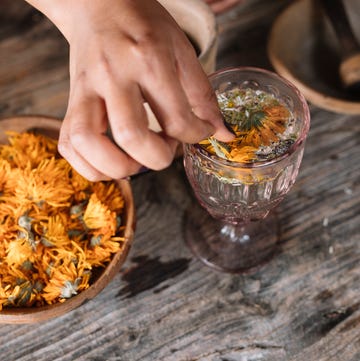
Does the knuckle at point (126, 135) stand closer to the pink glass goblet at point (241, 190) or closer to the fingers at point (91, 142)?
the fingers at point (91, 142)

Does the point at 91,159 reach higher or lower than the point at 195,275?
higher

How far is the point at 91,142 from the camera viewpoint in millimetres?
425

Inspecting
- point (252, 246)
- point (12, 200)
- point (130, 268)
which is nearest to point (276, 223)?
point (252, 246)

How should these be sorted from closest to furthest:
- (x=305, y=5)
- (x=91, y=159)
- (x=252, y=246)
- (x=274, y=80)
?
(x=91, y=159) → (x=274, y=80) → (x=252, y=246) → (x=305, y=5)

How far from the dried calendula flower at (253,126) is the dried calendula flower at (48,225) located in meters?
0.16

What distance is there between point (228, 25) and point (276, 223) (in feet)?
1.25

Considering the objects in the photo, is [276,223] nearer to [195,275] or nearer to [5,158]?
[195,275]

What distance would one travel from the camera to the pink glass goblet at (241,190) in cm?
53

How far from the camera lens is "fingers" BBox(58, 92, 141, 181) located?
0.42 meters

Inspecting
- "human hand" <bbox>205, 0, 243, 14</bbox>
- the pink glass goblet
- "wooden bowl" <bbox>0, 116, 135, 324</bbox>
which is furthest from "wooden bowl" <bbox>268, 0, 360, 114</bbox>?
"wooden bowl" <bbox>0, 116, 135, 324</bbox>

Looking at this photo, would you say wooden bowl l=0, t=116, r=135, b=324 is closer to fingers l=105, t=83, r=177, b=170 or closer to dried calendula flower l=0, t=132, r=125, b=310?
dried calendula flower l=0, t=132, r=125, b=310

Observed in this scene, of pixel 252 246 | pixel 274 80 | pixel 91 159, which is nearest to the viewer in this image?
pixel 91 159

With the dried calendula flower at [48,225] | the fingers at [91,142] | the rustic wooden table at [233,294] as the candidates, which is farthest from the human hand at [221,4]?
the fingers at [91,142]

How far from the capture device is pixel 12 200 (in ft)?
2.03
